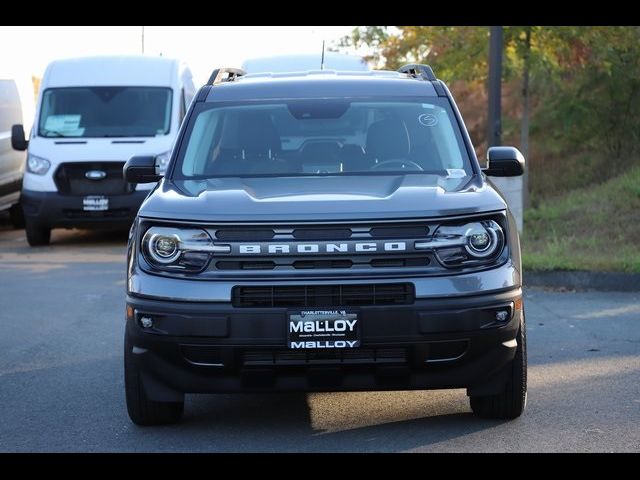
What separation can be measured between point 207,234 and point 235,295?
34cm

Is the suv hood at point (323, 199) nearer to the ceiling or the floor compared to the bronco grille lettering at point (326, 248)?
nearer to the ceiling

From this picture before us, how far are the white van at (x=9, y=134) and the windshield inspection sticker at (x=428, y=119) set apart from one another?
488 inches

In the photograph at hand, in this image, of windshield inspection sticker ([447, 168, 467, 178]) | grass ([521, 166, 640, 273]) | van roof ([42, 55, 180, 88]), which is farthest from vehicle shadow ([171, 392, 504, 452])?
van roof ([42, 55, 180, 88])

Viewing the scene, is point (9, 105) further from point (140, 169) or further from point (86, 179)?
point (140, 169)

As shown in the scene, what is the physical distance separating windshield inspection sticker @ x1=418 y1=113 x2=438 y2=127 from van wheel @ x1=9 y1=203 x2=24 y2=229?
13.5 meters

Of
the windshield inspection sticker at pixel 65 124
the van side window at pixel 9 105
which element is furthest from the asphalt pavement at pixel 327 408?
the van side window at pixel 9 105

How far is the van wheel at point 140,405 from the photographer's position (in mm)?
6453

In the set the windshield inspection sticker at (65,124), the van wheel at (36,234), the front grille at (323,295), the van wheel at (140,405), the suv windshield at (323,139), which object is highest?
the suv windshield at (323,139)

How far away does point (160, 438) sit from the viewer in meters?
6.43

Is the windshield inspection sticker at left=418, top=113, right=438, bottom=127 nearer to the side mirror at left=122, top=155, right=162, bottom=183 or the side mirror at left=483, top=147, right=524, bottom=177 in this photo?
the side mirror at left=483, top=147, right=524, bottom=177

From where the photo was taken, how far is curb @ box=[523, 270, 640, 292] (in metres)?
11.9

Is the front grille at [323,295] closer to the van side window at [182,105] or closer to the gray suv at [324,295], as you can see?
the gray suv at [324,295]
